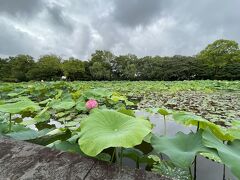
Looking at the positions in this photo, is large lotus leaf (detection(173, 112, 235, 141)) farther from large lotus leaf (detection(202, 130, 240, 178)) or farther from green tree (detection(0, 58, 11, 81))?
green tree (detection(0, 58, 11, 81))

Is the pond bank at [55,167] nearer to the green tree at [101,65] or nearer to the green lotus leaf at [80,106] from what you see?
the green lotus leaf at [80,106]

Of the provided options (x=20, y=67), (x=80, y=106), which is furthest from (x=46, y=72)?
(x=80, y=106)

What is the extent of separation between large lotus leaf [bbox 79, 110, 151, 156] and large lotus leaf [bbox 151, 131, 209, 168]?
0.11 meters

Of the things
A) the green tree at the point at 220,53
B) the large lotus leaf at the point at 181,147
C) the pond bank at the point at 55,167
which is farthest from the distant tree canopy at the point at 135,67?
the pond bank at the point at 55,167

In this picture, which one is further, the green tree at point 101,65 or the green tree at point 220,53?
the green tree at point 101,65

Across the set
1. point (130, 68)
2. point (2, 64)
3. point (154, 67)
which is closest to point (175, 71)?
point (154, 67)

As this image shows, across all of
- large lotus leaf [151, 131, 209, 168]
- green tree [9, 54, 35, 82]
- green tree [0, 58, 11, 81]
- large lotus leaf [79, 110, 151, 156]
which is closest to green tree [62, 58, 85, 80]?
green tree [9, 54, 35, 82]

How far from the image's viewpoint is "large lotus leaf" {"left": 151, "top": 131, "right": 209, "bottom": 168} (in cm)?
84

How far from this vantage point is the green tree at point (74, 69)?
31816mm

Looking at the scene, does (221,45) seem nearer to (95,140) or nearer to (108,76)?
(108,76)

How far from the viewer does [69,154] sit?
867mm

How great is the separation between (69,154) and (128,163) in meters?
0.88

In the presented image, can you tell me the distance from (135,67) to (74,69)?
359 inches

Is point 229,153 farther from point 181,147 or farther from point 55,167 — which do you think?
point 55,167
